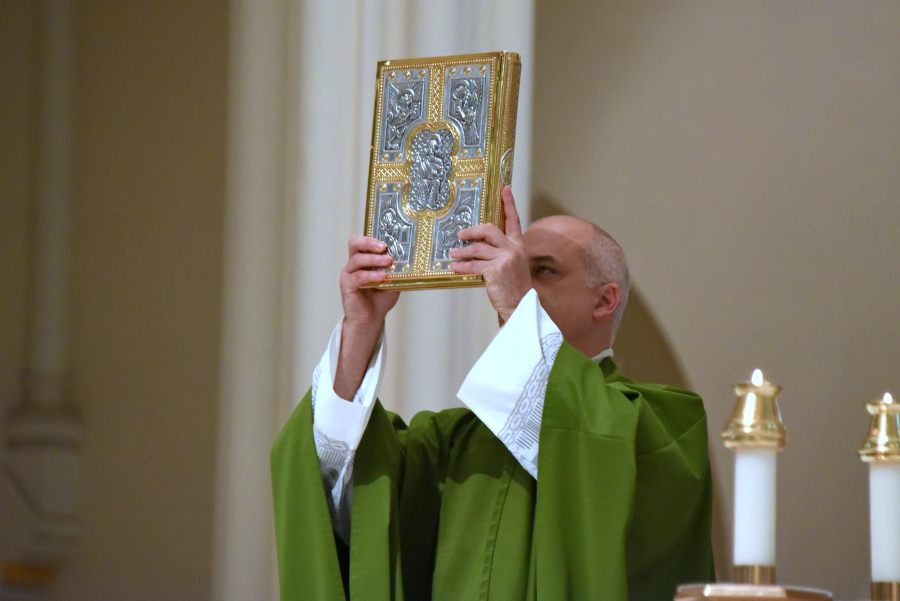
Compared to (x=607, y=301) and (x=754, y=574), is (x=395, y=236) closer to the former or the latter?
(x=607, y=301)

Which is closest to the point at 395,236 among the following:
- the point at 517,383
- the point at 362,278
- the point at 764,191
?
the point at 362,278

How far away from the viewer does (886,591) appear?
196 centimetres

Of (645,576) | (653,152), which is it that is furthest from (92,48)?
(645,576)

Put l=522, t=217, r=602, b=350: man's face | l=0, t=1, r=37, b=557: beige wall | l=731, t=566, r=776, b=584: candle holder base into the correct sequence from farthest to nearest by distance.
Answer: l=0, t=1, r=37, b=557: beige wall
l=522, t=217, r=602, b=350: man's face
l=731, t=566, r=776, b=584: candle holder base

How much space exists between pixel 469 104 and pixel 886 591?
1.43 m

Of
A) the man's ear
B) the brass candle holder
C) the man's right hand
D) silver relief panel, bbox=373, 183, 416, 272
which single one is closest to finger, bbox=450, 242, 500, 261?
silver relief panel, bbox=373, 183, 416, 272

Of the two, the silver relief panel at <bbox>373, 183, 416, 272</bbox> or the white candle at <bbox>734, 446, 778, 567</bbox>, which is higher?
the silver relief panel at <bbox>373, 183, 416, 272</bbox>

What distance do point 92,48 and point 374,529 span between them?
269cm

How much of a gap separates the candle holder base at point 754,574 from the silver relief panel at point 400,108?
57.9 inches

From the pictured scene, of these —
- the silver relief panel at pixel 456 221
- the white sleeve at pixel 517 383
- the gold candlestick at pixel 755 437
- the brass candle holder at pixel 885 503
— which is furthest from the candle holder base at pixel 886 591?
the silver relief panel at pixel 456 221

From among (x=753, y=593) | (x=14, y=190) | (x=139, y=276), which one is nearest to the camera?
(x=753, y=593)

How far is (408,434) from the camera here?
10.3 feet

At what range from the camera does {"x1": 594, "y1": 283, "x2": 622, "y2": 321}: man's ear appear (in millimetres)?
3326

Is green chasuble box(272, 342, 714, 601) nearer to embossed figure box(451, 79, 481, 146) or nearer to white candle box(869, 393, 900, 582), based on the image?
embossed figure box(451, 79, 481, 146)
